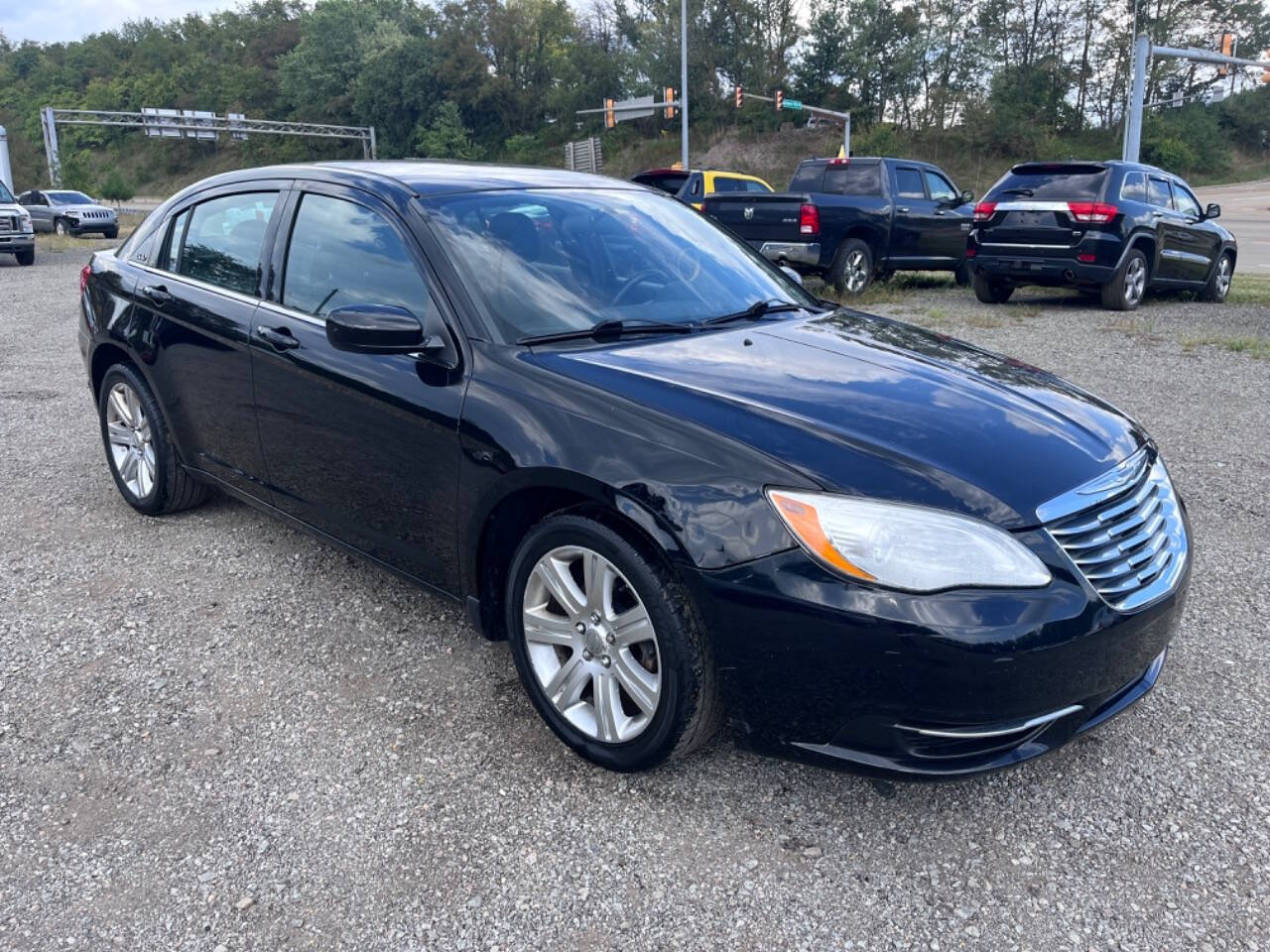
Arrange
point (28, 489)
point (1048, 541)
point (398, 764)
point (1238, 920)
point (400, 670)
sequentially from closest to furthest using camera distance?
point (1238, 920) → point (1048, 541) → point (398, 764) → point (400, 670) → point (28, 489)

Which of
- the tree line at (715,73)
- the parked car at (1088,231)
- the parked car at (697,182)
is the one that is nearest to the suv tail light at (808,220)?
the parked car at (1088,231)

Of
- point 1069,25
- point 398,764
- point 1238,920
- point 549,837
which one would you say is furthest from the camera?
point 1069,25

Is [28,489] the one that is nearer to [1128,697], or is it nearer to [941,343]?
[941,343]

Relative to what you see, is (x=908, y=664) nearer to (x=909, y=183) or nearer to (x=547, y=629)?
(x=547, y=629)

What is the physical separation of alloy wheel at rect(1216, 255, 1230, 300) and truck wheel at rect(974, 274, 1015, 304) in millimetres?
2736

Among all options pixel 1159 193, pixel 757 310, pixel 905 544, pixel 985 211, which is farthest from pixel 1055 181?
pixel 905 544

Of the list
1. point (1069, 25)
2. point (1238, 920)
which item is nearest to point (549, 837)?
point (1238, 920)

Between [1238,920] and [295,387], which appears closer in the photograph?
[1238,920]

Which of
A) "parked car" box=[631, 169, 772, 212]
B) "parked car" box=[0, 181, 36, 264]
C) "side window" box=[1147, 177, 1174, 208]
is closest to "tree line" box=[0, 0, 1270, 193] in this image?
"parked car" box=[0, 181, 36, 264]

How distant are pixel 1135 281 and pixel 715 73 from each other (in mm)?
53672

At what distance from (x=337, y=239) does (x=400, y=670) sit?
4.95ft

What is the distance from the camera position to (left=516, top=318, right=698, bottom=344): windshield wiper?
3.08 meters

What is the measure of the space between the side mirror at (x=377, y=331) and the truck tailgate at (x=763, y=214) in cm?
1030

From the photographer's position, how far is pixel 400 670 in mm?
3416
